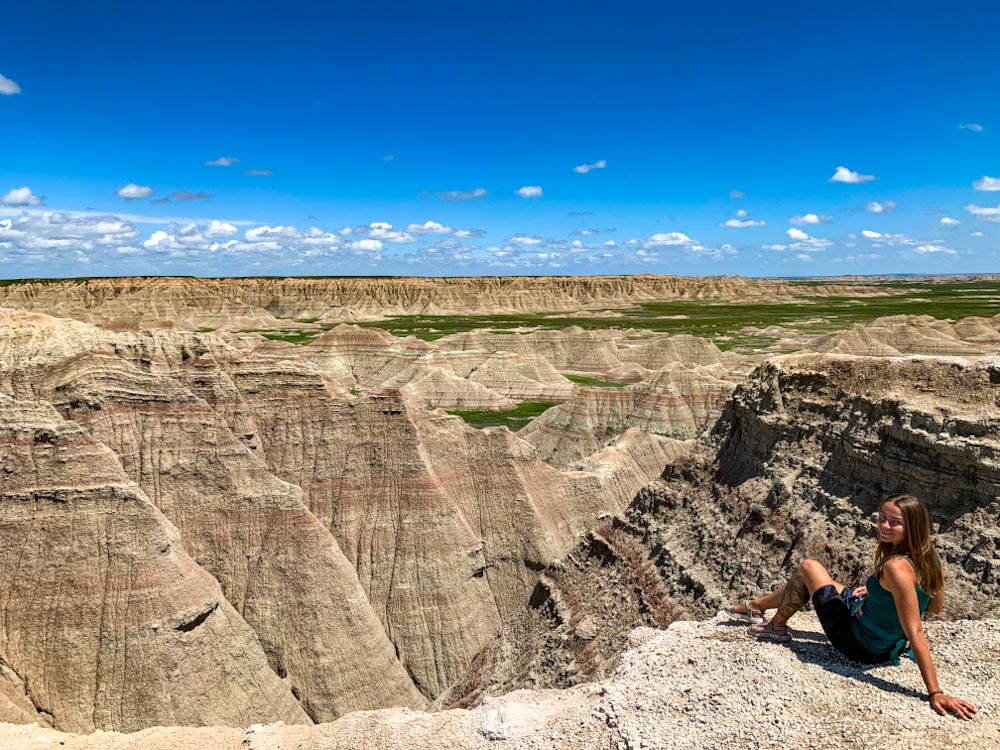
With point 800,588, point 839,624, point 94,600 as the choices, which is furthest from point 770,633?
point 94,600

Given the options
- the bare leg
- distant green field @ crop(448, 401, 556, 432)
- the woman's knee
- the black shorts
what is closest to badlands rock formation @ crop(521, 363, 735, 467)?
distant green field @ crop(448, 401, 556, 432)

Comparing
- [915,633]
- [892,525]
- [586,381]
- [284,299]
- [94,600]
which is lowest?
[586,381]

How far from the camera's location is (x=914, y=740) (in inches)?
204

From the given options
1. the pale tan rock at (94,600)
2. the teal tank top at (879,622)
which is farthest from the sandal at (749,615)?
the pale tan rock at (94,600)

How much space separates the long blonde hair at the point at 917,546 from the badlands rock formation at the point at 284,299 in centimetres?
9558

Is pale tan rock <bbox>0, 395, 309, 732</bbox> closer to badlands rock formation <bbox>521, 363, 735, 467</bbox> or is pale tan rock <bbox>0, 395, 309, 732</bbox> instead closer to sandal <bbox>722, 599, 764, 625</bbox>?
sandal <bbox>722, 599, 764, 625</bbox>

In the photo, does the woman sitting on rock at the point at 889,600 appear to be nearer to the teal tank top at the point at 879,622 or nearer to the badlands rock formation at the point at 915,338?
the teal tank top at the point at 879,622

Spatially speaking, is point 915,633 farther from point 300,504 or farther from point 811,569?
point 300,504

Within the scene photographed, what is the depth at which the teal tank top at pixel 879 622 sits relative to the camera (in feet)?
18.8

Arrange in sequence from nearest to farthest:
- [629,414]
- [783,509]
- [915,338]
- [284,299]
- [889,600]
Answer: [889,600]
[783,509]
[629,414]
[915,338]
[284,299]

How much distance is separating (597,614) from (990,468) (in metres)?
6.78

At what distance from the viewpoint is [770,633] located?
6.79 m

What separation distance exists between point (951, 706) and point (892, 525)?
153 cm

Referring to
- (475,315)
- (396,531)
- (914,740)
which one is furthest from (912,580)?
(475,315)
